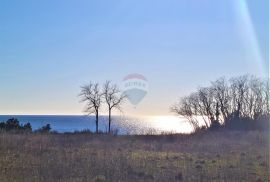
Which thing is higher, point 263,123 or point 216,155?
point 263,123

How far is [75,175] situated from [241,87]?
180 ft

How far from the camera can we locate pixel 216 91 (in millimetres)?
64312

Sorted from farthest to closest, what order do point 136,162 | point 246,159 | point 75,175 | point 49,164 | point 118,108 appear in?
point 118,108, point 246,159, point 136,162, point 49,164, point 75,175

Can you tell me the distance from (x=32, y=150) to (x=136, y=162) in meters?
5.78

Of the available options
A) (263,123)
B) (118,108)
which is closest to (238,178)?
(263,123)

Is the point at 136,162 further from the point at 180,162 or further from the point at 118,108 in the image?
the point at 118,108

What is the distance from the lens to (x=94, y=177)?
1143 centimetres

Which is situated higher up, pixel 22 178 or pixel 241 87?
pixel 241 87

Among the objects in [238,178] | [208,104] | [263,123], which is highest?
[208,104]

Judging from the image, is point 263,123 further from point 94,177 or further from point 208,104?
point 94,177

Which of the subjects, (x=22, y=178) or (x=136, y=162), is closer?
(x=22, y=178)

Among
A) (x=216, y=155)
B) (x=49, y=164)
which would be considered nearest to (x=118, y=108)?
(x=216, y=155)

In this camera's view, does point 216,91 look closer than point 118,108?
No

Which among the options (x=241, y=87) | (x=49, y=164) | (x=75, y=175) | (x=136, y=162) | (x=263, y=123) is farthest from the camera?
(x=241, y=87)
